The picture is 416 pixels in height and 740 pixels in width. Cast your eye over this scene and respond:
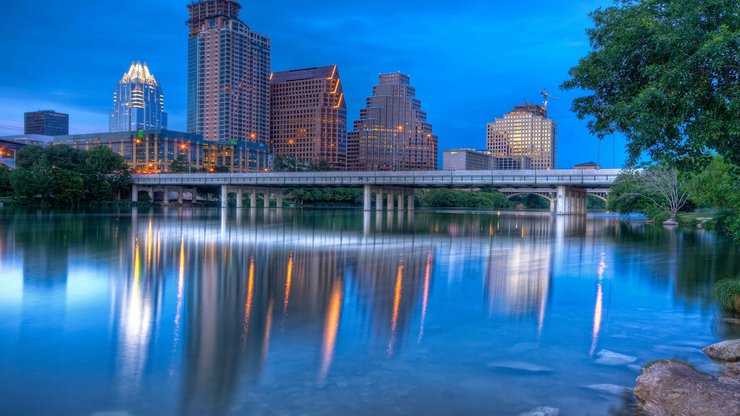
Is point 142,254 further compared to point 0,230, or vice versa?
point 0,230

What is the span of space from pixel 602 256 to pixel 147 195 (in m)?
140

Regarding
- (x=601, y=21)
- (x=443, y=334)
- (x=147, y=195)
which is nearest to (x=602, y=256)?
(x=601, y=21)

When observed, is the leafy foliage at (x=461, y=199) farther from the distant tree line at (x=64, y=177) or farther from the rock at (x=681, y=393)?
the rock at (x=681, y=393)

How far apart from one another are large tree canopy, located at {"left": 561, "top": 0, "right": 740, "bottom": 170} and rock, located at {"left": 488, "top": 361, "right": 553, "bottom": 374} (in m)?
7.14

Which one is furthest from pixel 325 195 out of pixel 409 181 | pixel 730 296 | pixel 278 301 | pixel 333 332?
pixel 333 332

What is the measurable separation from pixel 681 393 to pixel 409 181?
10086 cm

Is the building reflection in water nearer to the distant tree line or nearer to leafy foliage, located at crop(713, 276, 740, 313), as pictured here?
leafy foliage, located at crop(713, 276, 740, 313)

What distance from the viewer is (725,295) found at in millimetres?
17578

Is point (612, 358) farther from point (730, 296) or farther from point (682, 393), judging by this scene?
point (730, 296)

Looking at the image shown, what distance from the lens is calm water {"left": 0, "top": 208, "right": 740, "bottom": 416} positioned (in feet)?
31.6

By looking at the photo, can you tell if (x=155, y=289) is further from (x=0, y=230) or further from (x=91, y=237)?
(x=0, y=230)

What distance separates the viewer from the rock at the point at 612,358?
11.9 metres

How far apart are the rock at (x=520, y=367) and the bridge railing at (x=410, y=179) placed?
86816 mm

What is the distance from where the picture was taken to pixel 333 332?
44.6 ft
